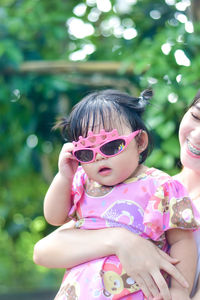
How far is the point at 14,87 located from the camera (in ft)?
14.6

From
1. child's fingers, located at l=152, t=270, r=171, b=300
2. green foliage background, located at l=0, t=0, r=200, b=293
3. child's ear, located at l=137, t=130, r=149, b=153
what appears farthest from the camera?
green foliage background, located at l=0, t=0, r=200, b=293

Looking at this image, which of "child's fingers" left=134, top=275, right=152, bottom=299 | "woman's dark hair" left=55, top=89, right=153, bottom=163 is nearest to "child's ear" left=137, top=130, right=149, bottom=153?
"woman's dark hair" left=55, top=89, right=153, bottom=163

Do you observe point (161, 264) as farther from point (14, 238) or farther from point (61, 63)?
point (14, 238)

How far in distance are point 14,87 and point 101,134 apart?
288 cm

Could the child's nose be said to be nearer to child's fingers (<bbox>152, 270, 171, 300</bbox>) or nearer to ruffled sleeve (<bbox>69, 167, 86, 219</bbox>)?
ruffled sleeve (<bbox>69, 167, 86, 219</bbox>)

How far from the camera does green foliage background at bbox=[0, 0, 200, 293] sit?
3.58 meters

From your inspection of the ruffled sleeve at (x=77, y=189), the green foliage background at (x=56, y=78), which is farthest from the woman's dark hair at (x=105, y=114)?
the green foliage background at (x=56, y=78)

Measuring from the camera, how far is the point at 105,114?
1726 millimetres

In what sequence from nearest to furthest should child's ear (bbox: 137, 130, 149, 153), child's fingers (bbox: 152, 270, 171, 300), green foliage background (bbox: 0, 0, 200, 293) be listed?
child's fingers (bbox: 152, 270, 171, 300) → child's ear (bbox: 137, 130, 149, 153) → green foliage background (bbox: 0, 0, 200, 293)

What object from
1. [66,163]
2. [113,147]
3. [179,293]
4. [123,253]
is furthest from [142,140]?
[179,293]

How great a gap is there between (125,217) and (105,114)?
316mm

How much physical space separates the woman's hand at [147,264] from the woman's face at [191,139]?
1.17 ft

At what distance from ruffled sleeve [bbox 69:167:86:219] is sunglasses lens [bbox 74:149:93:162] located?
0.11m

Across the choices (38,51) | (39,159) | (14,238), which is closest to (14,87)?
(38,51)
